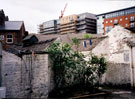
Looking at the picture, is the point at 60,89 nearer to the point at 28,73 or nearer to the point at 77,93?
the point at 77,93

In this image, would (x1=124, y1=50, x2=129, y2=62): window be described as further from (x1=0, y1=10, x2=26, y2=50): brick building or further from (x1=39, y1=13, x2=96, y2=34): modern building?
(x1=39, y1=13, x2=96, y2=34): modern building

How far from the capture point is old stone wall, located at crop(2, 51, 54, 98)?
10.2 m

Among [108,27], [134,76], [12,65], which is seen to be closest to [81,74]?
[134,76]

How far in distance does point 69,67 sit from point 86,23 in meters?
71.8

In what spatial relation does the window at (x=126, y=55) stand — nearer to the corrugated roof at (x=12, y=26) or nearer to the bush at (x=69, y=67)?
the bush at (x=69, y=67)

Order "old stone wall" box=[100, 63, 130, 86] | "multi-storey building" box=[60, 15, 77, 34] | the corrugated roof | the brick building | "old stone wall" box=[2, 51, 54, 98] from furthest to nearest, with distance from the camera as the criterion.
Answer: "multi-storey building" box=[60, 15, 77, 34], the corrugated roof, the brick building, "old stone wall" box=[100, 63, 130, 86], "old stone wall" box=[2, 51, 54, 98]

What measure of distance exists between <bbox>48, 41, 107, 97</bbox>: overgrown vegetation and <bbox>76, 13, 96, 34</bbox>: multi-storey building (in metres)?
69.0

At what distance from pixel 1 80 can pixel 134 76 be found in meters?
11.7

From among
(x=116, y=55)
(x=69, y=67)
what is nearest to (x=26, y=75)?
(x=69, y=67)

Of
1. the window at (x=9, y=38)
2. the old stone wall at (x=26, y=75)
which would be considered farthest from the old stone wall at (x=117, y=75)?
the window at (x=9, y=38)

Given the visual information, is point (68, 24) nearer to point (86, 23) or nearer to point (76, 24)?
point (76, 24)

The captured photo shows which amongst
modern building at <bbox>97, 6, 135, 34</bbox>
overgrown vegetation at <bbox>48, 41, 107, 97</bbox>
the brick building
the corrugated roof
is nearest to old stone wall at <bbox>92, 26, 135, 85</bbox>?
overgrown vegetation at <bbox>48, 41, 107, 97</bbox>

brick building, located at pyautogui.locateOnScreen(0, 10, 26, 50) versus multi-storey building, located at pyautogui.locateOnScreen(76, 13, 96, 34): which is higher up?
multi-storey building, located at pyautogui.locateOnScreen(76, 13, 96, 34)

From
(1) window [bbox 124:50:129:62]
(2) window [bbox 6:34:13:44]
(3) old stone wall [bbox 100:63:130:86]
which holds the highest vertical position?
(2) window [bbox 6:34:13:44]
